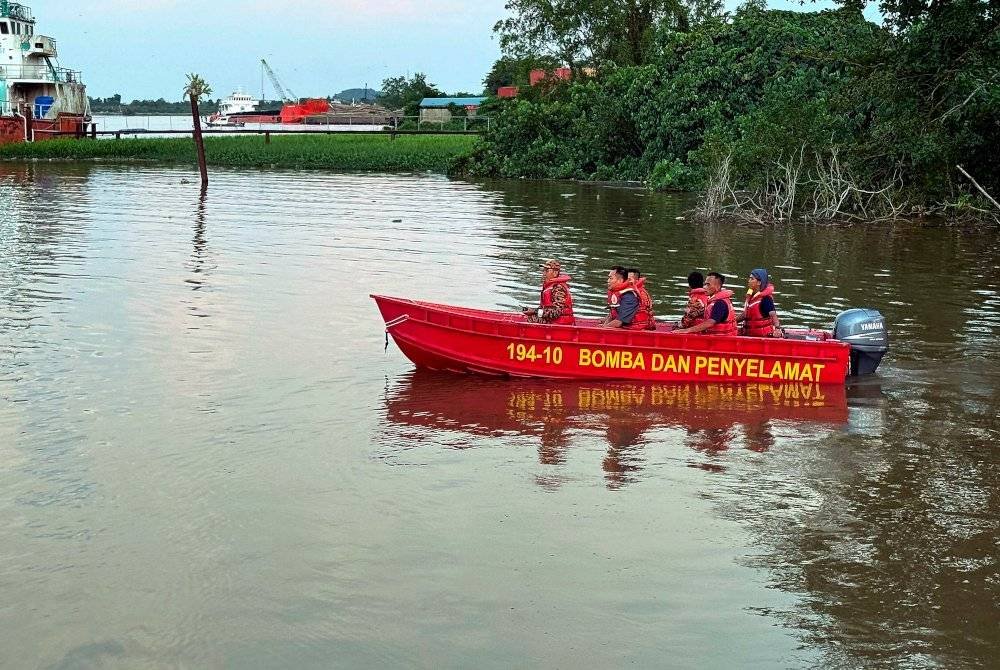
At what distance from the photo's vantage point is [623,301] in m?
15.3

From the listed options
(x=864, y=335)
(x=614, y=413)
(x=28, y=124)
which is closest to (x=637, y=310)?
(x=614, y=413)

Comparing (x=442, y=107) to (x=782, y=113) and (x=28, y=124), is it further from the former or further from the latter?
(x=782, y=113)

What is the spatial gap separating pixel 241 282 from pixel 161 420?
10766 millimetres

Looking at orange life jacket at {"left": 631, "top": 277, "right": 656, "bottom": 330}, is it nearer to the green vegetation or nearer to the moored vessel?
the green vegetation

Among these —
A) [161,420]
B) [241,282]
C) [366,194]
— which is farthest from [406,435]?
[366,194]

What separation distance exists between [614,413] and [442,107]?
3604 inches

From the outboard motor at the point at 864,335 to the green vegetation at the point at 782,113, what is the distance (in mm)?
13638

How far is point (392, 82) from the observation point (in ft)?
441

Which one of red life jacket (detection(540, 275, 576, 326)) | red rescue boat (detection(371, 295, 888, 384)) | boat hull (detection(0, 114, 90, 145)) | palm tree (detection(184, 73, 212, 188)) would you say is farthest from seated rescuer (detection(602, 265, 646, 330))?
boat hull (detection(0, 114, 90, 145))

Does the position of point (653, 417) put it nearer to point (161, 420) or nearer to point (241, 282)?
point (161, 420)

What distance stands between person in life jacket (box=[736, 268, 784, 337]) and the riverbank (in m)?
47.6

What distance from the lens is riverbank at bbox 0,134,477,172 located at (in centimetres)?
6444

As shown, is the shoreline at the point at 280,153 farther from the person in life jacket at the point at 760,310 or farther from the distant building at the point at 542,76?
the person in life jacket at the point at 760,310

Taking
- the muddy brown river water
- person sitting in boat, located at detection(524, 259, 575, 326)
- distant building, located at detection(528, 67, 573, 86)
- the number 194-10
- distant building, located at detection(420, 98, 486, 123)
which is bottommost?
the muddy brown river water
